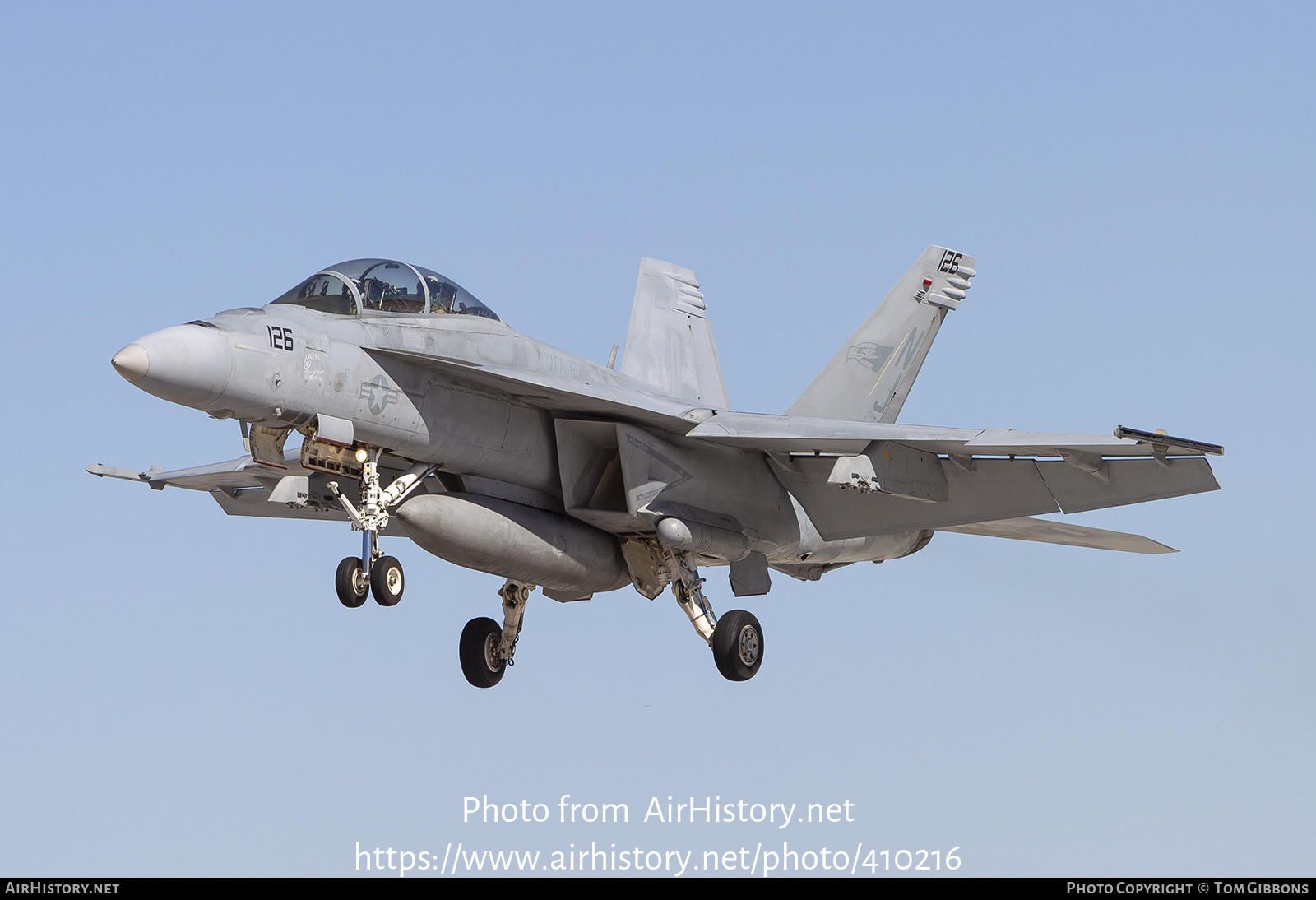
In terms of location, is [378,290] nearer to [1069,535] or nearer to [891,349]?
[891,349]

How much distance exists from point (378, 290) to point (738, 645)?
5554mm

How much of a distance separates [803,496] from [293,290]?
651cm

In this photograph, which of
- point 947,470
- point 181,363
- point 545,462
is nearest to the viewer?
point 181,363

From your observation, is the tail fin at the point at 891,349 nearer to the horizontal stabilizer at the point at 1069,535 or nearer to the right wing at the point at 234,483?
the horizontal stabilizer at the point at 1069,535

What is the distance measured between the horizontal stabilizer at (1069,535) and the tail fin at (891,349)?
1999 millimetres

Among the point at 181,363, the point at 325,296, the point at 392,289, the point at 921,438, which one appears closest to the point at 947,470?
the point at 921,438

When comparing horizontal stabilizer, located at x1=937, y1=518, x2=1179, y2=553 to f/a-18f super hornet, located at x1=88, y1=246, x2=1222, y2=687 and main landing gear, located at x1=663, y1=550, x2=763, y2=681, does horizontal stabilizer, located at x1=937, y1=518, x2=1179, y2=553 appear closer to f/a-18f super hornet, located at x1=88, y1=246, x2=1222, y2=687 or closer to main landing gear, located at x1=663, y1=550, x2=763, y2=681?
Result: f/a-18f super hornet, located at x1=88, y1=246, x2=1222, y2=687

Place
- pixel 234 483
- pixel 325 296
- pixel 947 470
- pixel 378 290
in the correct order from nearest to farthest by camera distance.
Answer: pixel 325 296, pixel 378 290, pixel 947 470, pixel 234 483

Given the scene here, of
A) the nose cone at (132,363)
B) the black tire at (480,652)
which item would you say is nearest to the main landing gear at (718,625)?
the black tire at (480,652)

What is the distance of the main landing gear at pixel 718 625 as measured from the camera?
18.0 meters

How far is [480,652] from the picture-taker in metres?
18.8

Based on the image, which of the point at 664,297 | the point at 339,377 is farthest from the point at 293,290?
the point at 664,297

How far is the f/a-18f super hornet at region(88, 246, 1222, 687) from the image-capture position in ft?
49.5

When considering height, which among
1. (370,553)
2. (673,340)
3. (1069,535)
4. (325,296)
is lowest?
(370,553)
